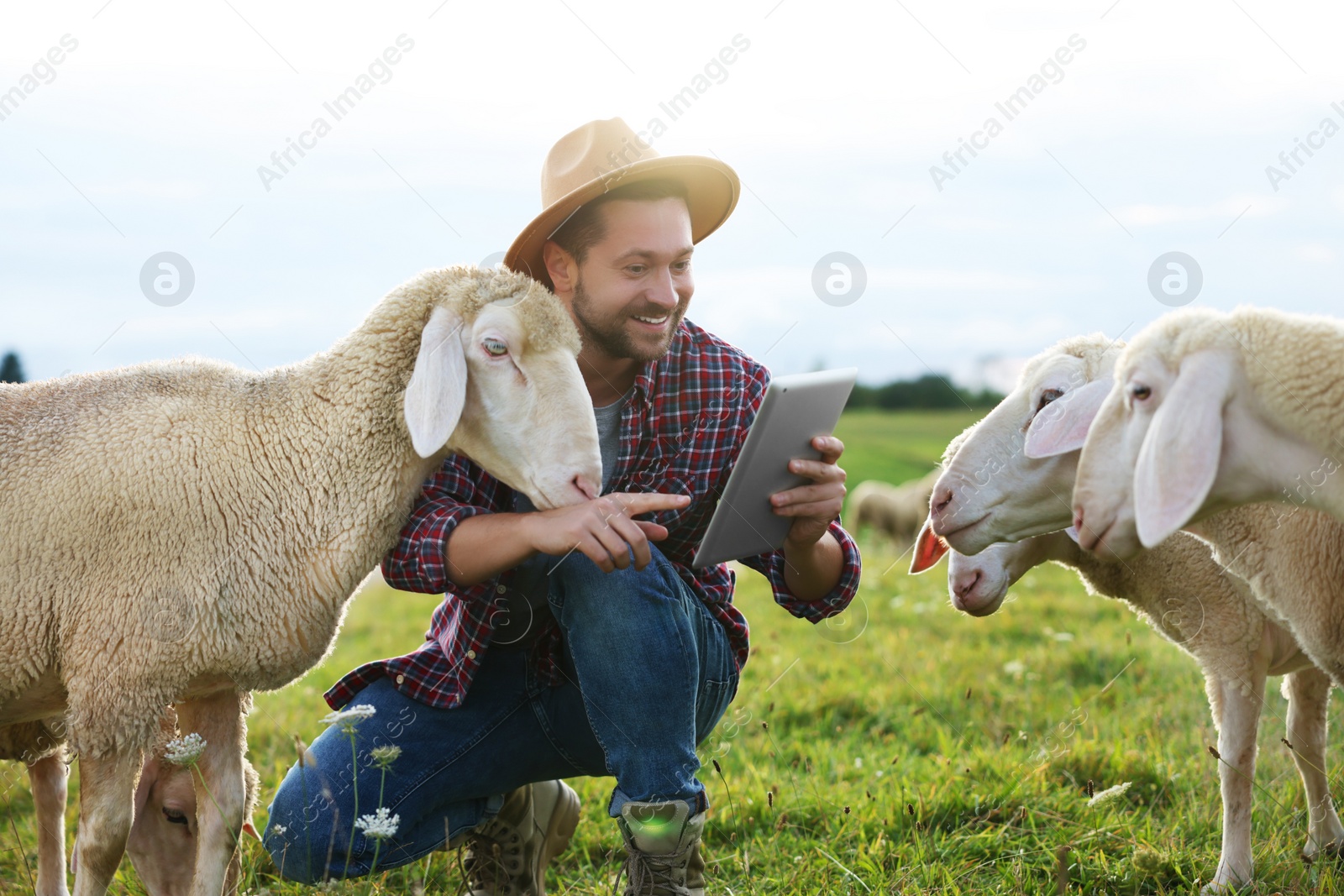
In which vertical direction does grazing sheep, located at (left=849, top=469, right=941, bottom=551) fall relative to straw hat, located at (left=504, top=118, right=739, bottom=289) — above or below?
below

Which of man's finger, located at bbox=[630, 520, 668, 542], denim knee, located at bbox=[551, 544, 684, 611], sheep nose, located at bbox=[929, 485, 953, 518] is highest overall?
sheep nose, located at bbox=[929, 485, 953, 518]

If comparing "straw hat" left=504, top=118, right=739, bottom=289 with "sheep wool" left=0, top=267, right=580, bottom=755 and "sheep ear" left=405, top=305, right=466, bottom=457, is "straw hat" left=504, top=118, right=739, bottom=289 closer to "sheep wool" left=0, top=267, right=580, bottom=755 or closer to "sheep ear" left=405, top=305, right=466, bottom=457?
"sheep wool" left=0, top=267, right=580, bottom=755

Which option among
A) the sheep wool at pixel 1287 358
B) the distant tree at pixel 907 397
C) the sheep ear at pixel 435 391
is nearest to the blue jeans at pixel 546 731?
the sheep ear at pixel 435 391

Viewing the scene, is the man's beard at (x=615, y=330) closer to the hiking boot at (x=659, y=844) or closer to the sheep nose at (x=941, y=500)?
the sheep nose at (x=941, y=500)

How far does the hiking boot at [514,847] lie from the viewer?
3.04 metres

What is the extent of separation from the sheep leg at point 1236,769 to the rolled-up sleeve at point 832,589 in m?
1.11

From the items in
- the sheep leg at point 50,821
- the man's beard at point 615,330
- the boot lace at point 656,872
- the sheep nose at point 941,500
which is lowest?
the sheep leg at point 50,821

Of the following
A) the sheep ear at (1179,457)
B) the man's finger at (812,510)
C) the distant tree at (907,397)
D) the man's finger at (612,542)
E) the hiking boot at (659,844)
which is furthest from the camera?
the distant tree at (907,397)

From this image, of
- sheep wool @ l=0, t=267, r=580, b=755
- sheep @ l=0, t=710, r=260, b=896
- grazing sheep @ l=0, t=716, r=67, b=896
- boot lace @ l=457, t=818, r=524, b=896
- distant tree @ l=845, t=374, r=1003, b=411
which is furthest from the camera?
distant tree @ l=845, t=374, r=1003, b=411

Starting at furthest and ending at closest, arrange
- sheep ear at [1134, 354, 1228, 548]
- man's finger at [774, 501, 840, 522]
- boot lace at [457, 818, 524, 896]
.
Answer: boot lace at [457, 818, 524, 896]
man's finger at [774, 501, 840, 522]
sheep ear at [1134, 354, 1228, 548]

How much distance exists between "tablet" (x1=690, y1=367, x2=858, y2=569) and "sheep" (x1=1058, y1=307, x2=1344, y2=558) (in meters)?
0.62

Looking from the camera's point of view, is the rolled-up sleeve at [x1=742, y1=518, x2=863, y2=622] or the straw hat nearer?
the straw hat

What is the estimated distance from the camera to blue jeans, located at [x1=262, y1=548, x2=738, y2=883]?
8.58 feet

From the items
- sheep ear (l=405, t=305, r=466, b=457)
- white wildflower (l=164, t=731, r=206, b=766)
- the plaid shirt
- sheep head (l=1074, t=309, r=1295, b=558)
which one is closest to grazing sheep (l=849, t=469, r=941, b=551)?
the plaid shirt
